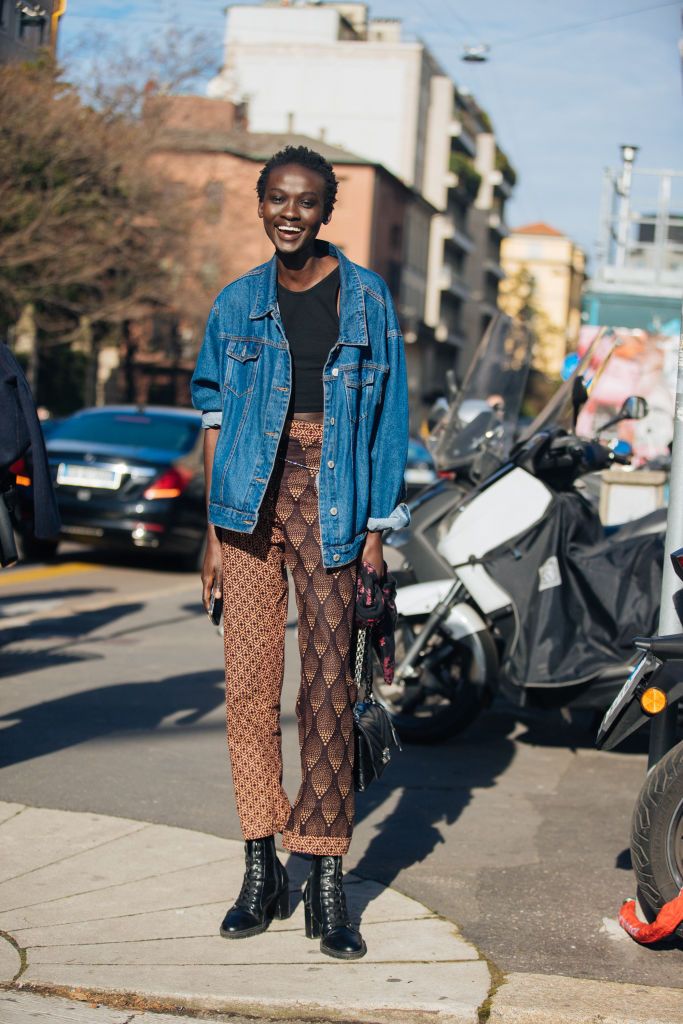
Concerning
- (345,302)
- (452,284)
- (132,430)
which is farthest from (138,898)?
(452,284)

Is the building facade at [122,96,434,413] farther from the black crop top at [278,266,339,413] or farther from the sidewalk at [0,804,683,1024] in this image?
the sidewalk at [0,804,683,1024]

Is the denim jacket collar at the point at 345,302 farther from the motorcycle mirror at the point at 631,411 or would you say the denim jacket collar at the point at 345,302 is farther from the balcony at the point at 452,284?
the balcony at the point at 452,284

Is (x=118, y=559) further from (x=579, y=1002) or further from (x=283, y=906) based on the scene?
(x=579, y=1002)

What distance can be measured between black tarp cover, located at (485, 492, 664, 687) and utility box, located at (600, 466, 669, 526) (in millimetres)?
3186

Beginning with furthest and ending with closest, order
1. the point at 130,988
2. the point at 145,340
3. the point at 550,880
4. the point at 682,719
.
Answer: the point at 145,340, the point at 682,719, the point at 550,880, the point at 130,988

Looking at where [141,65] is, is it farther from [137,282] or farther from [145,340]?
[145,340]

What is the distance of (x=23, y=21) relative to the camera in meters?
7.07

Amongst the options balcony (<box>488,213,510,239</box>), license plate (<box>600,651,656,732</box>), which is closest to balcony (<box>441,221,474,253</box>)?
balcony (<box>488,213,510,239</box>)

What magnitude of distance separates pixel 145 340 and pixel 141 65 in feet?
49.4

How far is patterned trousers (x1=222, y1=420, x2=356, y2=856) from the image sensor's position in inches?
143

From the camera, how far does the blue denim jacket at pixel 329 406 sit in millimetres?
3549

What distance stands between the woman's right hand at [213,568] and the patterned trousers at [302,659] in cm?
3

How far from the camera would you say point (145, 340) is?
134ft

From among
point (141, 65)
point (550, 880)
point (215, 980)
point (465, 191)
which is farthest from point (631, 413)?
point (465, 191)
